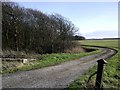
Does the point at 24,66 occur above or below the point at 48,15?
below

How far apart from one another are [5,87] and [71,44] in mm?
38683

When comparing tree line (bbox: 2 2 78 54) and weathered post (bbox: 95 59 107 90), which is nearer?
weathered post (bbox: 95 59 107 90)

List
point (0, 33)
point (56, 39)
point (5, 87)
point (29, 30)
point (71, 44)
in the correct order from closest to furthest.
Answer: point (5, 87)
point (0, 33)
point (29, 30)
point (56, 39)
point (71, 44)

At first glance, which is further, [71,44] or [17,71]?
[71,44]

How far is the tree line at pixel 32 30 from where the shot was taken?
114ft

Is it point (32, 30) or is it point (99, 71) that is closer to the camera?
point (99, 71)

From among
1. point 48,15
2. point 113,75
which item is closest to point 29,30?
point 48,15

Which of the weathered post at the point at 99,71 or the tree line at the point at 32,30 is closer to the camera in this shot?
the weathered post at the point at 99,71

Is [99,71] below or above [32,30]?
below

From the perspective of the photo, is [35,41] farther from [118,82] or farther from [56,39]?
[118,82]

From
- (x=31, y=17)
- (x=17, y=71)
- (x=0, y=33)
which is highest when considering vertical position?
(x=31, y=17)

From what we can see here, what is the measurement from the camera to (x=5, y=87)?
508 inches

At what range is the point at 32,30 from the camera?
128 feet

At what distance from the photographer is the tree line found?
3484cm
